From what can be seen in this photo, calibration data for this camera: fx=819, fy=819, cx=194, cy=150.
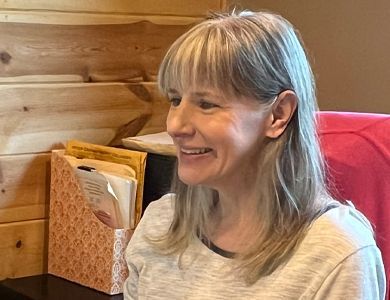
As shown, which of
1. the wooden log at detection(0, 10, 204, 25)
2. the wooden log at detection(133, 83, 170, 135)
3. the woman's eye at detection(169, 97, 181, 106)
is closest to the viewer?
the woman's eye at detection(169, 97, 181, 106)

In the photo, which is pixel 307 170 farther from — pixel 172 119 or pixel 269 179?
pixel 172 119

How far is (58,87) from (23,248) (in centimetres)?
41

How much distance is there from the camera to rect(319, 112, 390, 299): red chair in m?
1.49

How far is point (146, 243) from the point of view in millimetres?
1572

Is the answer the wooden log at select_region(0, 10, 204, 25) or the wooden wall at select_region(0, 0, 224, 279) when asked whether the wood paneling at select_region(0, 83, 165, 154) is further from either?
the wooden log at select_region(0, 10, 204, 25)

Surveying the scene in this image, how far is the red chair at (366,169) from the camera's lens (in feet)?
4.87

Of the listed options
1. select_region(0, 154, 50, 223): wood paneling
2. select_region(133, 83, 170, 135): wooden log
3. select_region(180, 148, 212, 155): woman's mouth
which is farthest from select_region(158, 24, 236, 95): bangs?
select_region(133, 83, 170, 135): wooden log

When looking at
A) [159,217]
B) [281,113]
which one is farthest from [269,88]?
[159,217]

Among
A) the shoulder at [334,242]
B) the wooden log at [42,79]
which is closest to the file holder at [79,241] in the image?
the wooden log at [42,79]

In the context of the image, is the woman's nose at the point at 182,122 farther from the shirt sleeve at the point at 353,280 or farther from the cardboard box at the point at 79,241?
the cardboard box at the point at 79,241

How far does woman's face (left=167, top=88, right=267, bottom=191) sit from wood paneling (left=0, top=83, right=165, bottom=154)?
70 centimetres

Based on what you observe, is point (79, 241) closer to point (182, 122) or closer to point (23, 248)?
point (23, 248)

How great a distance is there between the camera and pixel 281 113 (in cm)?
136

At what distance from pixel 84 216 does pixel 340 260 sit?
87 cm
